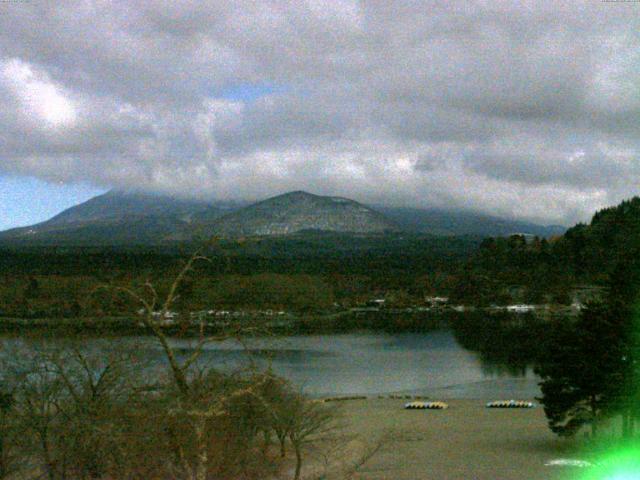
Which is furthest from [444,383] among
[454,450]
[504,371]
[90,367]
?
[90,367]

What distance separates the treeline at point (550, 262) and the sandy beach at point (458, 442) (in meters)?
57.3

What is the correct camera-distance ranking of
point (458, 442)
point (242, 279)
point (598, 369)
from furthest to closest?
1. point (242, 279)
2. point (458, 442)
3. point (598, 369)

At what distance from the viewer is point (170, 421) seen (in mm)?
5488

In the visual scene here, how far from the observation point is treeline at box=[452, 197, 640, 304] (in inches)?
3428

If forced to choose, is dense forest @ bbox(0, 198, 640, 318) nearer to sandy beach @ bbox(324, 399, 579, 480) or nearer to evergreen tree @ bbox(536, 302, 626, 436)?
sandy beach @ bbox(324, 399, 579, 480)

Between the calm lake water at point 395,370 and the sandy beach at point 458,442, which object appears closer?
the sandy beach at point 458,442

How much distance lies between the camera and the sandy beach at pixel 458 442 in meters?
15.8

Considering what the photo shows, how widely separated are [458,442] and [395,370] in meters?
20.4

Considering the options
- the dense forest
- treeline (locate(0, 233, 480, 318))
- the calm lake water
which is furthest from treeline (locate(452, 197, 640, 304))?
the calm lake water

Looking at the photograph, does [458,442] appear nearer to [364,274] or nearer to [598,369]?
[598,369]

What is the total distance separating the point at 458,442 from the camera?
67.8 ft

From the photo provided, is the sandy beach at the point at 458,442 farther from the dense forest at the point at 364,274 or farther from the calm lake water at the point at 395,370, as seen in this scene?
the dense forest at the point at 364,274

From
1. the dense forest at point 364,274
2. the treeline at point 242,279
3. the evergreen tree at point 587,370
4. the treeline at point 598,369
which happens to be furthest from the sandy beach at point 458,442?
the dense forest at point 364,274

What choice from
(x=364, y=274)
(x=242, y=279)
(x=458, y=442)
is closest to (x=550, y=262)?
(x=364, y=274)
